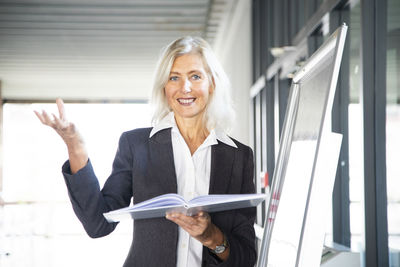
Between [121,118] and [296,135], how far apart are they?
16017 millimetres

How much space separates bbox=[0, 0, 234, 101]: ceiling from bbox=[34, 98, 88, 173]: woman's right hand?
20.9 feet

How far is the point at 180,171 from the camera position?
66.6 inches

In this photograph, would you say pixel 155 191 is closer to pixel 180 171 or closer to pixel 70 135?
pixel 180 171

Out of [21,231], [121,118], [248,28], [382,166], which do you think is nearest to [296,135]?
[382,166]

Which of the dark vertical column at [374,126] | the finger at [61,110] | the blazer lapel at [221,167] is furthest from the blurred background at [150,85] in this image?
the finger at [61,110]

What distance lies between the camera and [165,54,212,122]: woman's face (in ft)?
5.44

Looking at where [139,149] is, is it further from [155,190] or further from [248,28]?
[248,28]

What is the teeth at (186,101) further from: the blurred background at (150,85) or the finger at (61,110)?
the finger at (61,110)

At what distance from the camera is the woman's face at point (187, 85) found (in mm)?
1659

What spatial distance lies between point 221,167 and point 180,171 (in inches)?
5.3

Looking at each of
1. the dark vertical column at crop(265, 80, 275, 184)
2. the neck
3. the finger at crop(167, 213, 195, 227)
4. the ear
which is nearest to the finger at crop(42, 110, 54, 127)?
the finger at crop(167, 213, 195, 227)

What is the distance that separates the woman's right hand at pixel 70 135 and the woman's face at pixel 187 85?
0.34 m

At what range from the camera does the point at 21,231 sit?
10742 mm

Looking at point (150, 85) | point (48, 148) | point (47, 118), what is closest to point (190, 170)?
point (47, 118)
